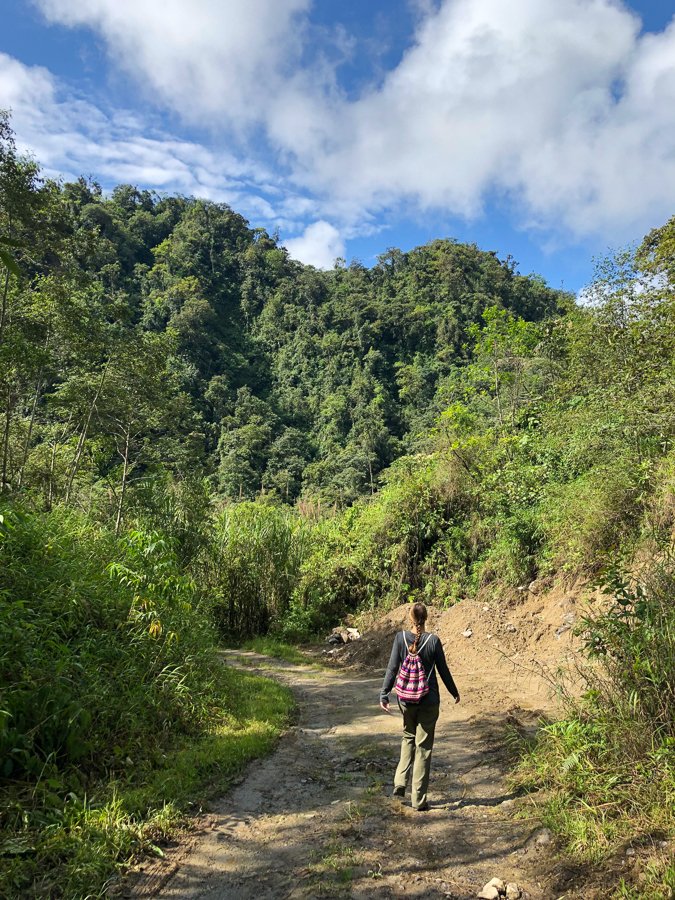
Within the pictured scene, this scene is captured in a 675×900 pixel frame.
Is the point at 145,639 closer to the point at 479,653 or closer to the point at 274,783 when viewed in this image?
the point at 274,783

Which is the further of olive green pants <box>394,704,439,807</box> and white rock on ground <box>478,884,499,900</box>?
olive green pants <box>394,704,439,807</box>

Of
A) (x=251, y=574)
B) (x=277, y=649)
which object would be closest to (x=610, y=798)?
(x=277, y=649)

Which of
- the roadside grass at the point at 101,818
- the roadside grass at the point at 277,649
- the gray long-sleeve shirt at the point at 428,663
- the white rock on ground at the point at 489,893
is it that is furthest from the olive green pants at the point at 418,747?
the roadside grass at the point at 277,649

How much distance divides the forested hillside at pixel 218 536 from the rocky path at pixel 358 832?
37cm

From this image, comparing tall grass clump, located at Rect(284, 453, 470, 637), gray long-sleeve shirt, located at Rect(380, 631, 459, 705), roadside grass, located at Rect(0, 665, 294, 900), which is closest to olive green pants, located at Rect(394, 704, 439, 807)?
gray long-sleeve shirt, located at Rect(380, 631, 459, 705)

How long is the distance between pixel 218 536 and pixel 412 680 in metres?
12.9

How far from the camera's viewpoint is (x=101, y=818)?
11.3ft

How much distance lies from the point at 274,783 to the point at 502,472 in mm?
8363

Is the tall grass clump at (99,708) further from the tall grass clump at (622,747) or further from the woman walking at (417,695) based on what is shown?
the tall grass clump at (622,747)

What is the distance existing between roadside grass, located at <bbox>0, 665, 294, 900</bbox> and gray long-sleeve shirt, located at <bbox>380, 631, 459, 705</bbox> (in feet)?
5.58

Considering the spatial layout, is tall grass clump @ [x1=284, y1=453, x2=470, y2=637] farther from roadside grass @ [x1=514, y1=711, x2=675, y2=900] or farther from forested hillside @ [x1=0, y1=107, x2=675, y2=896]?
roadside grass @ [x1=514, y1=711, x2=675, y2=900]

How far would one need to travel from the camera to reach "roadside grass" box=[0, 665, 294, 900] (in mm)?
2932

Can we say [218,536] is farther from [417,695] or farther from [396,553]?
[417,695]

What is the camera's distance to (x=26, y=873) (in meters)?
2.90
